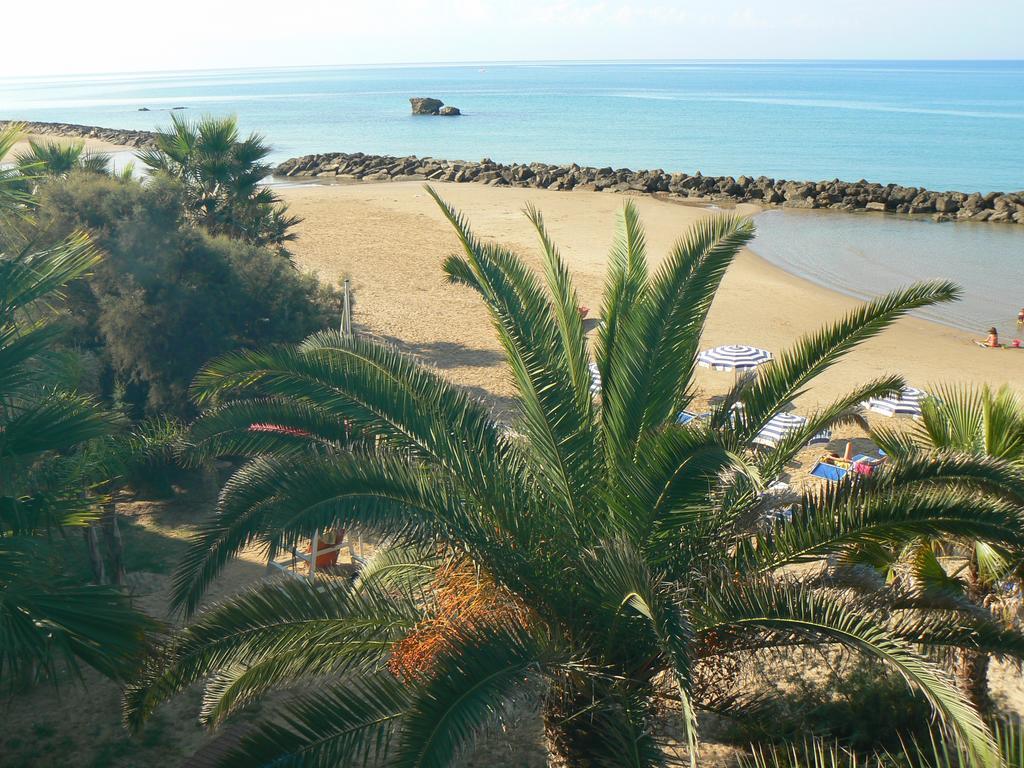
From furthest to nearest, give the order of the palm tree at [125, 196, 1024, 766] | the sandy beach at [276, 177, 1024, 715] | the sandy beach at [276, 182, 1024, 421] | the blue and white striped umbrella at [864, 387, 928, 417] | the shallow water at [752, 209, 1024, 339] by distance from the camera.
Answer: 1. the shallow water at [752, 209, 1024, 339]
2. the sandy beach at [276, 182, 1024, 421]
3. the sandy beach at [276, 177, 1024, 715]
4. the blue and white striped umbrella at [864, 387, 928, 417]
5. the palm tree at [125, 196, 1024, 766]

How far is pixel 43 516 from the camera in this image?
16.2ft

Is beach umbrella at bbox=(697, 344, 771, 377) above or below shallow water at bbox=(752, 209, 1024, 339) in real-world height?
above

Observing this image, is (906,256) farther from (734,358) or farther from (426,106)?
(426,106)

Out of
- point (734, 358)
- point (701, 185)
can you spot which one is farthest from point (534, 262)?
point (701, 185)

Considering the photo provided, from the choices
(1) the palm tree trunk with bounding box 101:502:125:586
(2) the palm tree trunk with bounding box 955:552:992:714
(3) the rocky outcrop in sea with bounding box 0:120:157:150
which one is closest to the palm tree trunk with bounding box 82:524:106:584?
(1) the palm tree trunk with bounding box 101:502:125:586

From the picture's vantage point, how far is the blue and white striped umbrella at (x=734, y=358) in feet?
50.4

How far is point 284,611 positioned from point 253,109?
13472cm

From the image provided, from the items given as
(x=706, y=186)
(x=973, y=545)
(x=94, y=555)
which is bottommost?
(x=94, y=555)

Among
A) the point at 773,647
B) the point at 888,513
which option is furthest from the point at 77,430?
the point at 888,513

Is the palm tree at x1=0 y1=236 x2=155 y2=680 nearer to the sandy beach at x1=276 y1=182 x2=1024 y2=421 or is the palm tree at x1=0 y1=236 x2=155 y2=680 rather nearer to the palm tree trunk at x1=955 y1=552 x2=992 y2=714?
the palm tree trunk at x1=955 y1=552 x2=992 y2=714

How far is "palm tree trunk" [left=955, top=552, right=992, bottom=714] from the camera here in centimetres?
655

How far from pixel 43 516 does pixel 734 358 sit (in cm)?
1246

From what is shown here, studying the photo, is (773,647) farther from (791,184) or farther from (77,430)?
(791,184)

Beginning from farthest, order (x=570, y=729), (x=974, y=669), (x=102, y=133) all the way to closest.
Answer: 1. (x=102, y=133)
2. (x=974, y=669)
3. (x=570, y=729)
